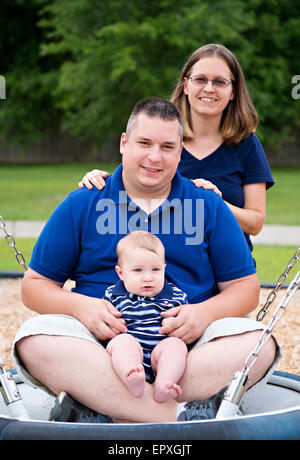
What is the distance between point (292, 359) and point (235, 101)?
1.55 m

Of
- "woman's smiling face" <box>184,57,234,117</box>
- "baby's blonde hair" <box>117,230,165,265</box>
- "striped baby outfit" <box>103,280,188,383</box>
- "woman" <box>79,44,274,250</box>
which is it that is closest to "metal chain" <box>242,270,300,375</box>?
"striped baby outfit" <box>103,280,188,383</box>

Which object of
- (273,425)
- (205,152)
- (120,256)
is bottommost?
(273,425)

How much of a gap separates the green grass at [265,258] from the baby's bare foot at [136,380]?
419cm

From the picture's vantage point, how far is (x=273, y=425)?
1.88 m

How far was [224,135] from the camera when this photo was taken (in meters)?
3.11

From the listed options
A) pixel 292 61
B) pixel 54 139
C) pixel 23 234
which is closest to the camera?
pixel 23 234

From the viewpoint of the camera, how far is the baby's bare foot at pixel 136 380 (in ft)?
6.48

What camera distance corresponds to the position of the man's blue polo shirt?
234 centimetres

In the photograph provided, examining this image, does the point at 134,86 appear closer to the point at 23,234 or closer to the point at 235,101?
the point at 23,234

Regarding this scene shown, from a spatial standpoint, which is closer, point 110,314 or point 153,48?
point 110,314

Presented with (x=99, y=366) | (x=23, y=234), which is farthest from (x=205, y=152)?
(x=23, y=234)

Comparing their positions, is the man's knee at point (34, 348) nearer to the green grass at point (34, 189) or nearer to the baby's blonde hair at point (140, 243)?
the baby's blonde hair at point (140, 243)

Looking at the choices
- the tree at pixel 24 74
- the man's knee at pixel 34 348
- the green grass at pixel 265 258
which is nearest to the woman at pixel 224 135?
the man's knee at pixel 34 348

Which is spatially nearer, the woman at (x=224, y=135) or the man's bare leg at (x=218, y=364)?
the man's bare leg at (x=218, y=364)
